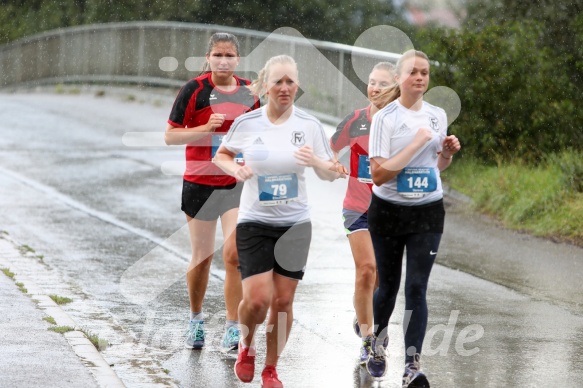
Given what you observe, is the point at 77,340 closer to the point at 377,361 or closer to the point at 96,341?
the point at 96,341

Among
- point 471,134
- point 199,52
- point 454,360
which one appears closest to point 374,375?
point 454,360

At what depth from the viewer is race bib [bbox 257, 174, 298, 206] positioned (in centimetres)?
A: 668

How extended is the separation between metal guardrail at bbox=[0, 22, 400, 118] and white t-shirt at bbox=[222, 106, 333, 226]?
9678 mm

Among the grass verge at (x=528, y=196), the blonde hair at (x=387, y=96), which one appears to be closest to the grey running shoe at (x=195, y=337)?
the blonde hair at (x=387, y=96)

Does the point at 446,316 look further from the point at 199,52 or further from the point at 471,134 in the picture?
the point at 199,52

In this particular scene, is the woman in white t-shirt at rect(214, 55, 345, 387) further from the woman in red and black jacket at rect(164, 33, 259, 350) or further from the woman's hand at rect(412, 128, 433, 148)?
the woman in red and black jacket at rect(164, 33, 259, 350)

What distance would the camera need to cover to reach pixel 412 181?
22.9ft

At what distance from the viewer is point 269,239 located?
22.2ft

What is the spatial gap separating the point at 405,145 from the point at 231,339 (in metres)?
1.92

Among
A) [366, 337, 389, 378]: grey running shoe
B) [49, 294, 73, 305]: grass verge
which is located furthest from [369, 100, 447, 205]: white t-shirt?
[49, 294, 73, 305]: grass verge

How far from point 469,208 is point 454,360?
6975 mm

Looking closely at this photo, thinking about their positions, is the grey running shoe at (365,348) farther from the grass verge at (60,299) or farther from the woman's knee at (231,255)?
the grass verge at (60,299)

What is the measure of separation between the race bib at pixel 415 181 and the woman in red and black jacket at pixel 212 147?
54.8 inches

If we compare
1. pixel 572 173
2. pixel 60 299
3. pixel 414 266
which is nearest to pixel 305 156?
pixel 414 266
